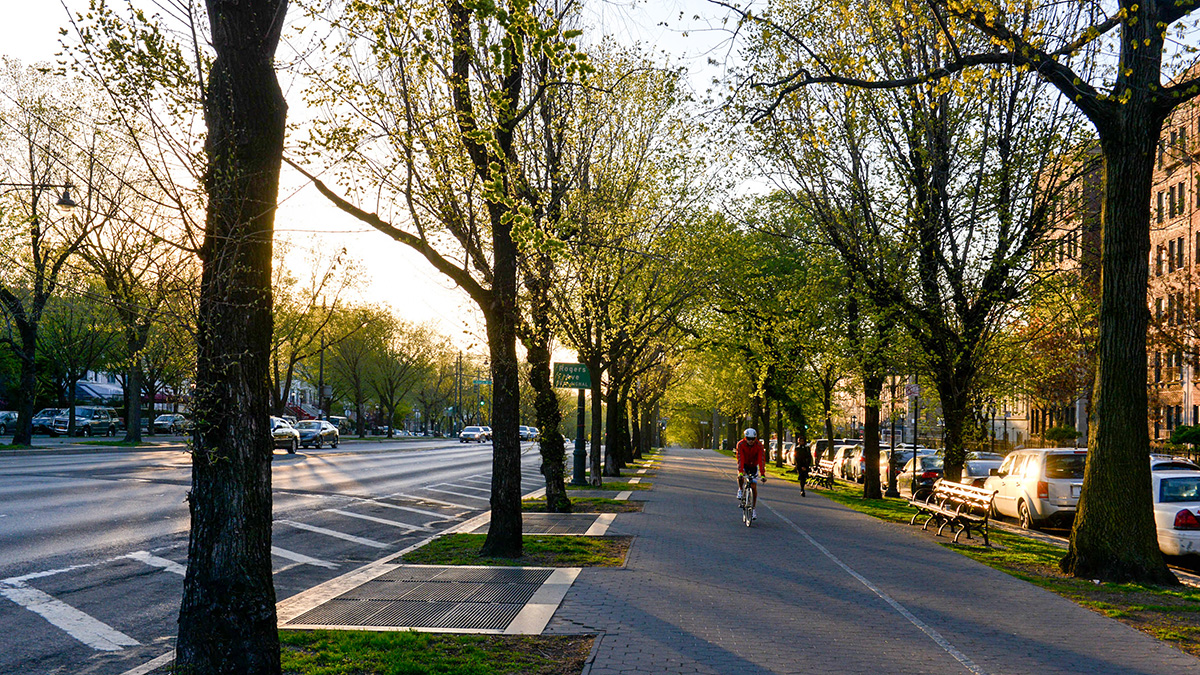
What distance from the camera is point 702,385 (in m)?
65.7

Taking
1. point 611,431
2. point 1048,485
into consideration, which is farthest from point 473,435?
point 1048,485

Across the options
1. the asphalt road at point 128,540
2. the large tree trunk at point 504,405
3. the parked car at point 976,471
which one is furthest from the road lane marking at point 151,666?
the parked car at point 976,471

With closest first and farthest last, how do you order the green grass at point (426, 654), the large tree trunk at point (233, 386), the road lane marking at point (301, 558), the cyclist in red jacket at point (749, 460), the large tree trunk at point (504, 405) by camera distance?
the large tree trunk at point (233, 386)
the green grass at point (426, 654)
the road lane marking at point (301, 558)
the large tree trunk at point (504, 405)
the cyclist in red jacket at point (749, 460)

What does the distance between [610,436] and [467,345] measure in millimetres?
15878

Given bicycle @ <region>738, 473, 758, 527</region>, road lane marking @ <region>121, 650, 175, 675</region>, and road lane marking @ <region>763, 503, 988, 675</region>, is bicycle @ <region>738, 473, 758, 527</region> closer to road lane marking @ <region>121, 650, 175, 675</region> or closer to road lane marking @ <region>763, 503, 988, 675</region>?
road lane marking @ <region>763, 503, 988, 675</region>

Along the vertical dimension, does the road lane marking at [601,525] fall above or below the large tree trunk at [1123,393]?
below

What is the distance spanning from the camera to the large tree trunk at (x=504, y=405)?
1175 cm

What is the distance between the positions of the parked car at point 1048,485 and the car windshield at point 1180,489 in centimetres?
270

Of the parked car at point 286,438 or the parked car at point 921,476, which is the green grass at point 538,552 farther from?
the parked car at point 286,438

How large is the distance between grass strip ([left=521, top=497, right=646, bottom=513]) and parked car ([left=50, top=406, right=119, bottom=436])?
4070cm

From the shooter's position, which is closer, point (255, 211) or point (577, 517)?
point (255, 211)

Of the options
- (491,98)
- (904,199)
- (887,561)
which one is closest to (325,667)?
(491,98)

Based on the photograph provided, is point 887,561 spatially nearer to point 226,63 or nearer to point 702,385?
point 226,63

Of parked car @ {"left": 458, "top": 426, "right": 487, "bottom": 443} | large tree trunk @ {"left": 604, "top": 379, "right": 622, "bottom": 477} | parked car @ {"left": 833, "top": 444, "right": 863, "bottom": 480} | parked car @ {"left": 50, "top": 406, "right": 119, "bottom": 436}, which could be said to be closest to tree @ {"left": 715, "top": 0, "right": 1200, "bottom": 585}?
large tree trunk @ {"left": 604, "top": 379, "right": 622, "bottom": 477}
